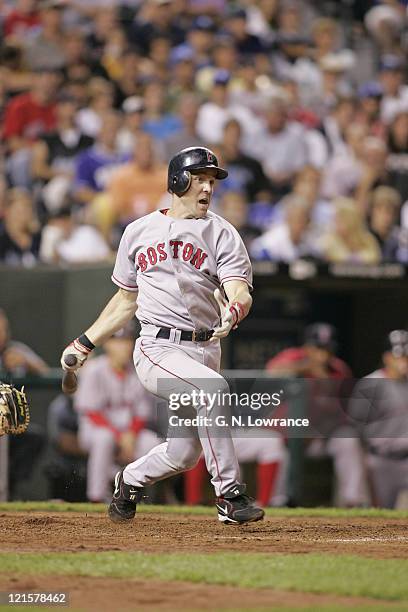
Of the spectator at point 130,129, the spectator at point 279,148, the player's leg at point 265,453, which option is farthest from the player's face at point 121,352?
the spectator at point 279,148

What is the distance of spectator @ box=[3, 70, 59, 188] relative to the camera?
13.7 metres

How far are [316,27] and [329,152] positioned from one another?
2760 mm

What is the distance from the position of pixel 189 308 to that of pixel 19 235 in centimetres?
579

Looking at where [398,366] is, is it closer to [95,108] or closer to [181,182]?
[181,182]

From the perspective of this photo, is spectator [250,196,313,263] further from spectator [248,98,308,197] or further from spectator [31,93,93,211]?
spectator [31,93,93,211]

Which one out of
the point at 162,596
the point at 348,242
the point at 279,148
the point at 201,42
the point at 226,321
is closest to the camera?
the point at 162,596

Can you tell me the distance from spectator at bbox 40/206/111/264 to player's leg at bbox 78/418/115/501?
215 centimetres

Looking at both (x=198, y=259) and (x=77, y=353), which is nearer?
(x=198, y=259)

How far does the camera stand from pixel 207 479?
414 inches

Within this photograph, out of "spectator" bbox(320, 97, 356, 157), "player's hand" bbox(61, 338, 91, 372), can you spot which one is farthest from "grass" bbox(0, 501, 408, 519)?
"spectator" bbox(320, 97, 356, 157)

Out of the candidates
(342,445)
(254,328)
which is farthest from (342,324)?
(342,445)

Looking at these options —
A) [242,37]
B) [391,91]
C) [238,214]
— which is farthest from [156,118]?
[391,91]

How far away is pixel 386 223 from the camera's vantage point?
12.7 meters

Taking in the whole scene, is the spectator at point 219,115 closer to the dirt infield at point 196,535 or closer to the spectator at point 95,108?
the spectator at point 95,108
